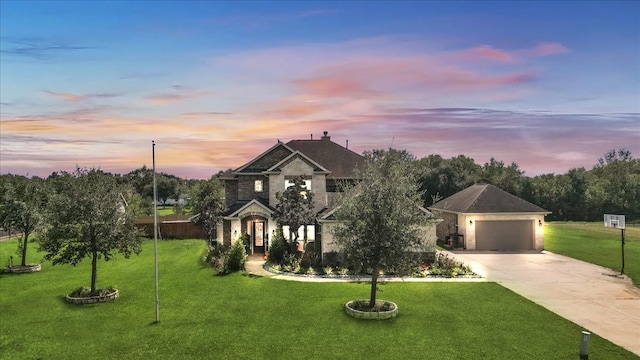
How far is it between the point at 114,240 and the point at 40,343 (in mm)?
6668

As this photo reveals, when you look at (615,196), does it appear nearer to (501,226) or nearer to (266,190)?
(501,226)

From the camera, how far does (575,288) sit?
22344 millimetres

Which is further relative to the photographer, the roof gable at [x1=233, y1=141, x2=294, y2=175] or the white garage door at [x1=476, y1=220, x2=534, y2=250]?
the roof gable at [x1=233, y1=141, x2=294, y2=175]

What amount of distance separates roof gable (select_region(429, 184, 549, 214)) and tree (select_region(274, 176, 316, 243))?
12.9m

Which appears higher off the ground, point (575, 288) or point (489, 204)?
point (489, 204)

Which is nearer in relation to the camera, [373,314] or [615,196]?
[373,314]

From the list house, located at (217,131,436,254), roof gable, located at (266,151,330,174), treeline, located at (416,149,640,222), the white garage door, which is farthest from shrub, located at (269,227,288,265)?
treeline, located at (416,149,640,222)

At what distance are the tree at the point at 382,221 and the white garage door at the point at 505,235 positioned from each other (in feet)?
59.4

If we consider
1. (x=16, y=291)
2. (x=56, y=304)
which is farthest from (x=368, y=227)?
(x=16, y=291)

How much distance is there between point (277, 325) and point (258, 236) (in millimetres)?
17161

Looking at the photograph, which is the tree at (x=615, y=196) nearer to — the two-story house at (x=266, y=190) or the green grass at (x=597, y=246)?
the green grass at (x=597, y=246)

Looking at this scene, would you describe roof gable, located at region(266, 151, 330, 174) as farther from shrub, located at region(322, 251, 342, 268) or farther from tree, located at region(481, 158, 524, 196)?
tree, located at region(481, 158, 524, 196)

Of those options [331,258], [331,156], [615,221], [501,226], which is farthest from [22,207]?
[615,221]

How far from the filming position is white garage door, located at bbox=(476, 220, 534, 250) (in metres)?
34.9
